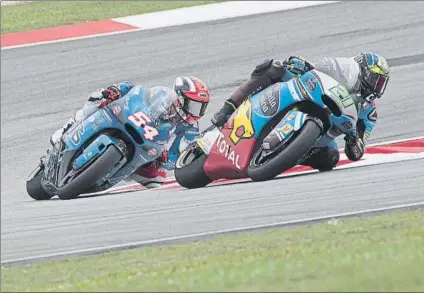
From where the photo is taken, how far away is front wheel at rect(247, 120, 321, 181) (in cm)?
1138

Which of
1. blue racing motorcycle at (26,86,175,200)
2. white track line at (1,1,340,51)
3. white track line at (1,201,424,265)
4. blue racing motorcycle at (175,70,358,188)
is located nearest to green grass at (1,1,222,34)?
white track line at (1,1,340,51)

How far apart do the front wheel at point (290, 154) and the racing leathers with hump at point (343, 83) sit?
1.61 ft

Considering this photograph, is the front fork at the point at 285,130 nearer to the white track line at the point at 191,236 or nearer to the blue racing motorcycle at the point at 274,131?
the blue racing motorcycle at the point at 274,131

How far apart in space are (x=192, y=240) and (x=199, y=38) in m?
11.7

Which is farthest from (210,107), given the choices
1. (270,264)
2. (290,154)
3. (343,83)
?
(270,264)

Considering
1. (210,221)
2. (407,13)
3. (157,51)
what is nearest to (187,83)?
(210,221)

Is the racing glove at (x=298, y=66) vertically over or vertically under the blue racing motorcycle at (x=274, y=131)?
over

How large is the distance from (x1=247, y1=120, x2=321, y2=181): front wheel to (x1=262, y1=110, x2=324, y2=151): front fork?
47 millimetres

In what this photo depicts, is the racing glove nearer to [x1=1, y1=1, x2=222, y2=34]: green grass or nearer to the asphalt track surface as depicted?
the asphalt track surface

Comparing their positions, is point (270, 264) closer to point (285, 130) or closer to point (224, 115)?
point (285, 130)

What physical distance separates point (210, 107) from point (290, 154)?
572cm

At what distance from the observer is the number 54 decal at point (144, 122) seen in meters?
12.6

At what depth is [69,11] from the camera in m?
22.9

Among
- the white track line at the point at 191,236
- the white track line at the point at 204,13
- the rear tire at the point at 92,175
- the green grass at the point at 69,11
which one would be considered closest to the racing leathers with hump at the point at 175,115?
the rear tire at the point at 92,175
